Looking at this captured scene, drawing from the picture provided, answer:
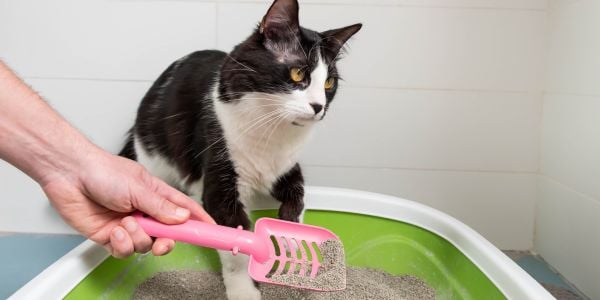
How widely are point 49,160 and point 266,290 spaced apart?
60cm

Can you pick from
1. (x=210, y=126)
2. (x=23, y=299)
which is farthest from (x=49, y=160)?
(x=210, y=126)

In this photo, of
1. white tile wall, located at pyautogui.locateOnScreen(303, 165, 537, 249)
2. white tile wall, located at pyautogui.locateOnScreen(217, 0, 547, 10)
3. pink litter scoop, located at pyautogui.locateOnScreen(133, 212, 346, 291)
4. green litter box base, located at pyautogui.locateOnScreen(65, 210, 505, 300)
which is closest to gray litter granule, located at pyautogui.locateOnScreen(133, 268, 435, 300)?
green litter box base, located at pyautogui.locateOnScreen(65, 210, 505, 300)

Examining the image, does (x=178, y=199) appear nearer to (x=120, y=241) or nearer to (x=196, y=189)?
(x=120, y=241)

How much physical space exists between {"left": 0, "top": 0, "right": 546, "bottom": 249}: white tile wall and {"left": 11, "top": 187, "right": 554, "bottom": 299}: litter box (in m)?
0.36

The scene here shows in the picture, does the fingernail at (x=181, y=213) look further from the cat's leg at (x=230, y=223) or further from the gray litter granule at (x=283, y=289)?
the gray litter granule at (x=283, y=289)

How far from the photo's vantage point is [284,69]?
1.00 m

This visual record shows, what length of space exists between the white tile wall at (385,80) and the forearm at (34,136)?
834 mm

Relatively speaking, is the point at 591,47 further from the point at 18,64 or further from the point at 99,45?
the point at 18,64

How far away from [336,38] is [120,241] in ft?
2.26

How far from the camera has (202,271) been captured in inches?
48.8

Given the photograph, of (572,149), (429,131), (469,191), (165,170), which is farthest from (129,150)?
(572,149)

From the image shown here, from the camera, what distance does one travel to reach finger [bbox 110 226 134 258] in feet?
2.75

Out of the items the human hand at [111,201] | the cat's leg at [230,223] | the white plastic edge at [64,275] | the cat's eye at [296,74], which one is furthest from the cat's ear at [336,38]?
the white plastic edge at [64,275]

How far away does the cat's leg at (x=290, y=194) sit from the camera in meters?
1.20
